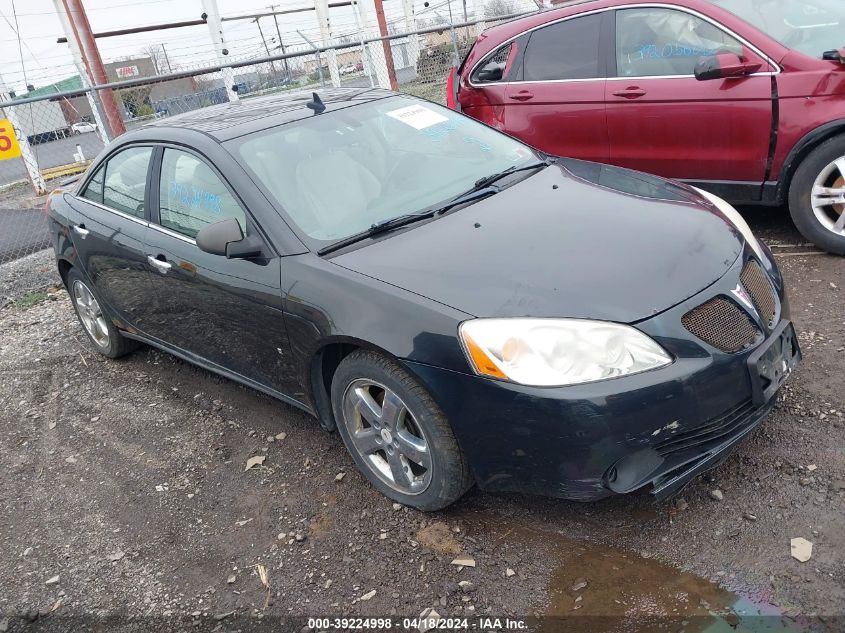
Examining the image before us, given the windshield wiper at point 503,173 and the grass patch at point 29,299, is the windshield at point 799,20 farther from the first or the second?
the grass patch at point 29,299

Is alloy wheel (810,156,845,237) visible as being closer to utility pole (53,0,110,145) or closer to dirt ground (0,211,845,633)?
dirt ground (0,211,845,633)

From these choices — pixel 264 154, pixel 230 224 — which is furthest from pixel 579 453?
pixel 264 154

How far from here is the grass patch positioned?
22.3 ft

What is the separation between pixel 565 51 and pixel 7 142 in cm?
829

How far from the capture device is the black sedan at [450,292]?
2.49 meters

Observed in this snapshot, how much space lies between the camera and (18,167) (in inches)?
751

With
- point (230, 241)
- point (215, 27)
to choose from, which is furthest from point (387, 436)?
point (215, 27)

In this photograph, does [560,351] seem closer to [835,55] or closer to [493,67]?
[835,55]

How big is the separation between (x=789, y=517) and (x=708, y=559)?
37 cm

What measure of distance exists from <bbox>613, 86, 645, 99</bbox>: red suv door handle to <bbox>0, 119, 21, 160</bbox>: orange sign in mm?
8566

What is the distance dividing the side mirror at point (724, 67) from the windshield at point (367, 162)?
1.58m

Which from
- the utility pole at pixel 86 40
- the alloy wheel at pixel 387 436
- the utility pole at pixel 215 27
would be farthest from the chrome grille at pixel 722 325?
the utility pole at pixel 215 27

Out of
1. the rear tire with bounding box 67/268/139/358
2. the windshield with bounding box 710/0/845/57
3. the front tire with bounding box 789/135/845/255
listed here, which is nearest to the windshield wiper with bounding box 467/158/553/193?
the front tire with bounding box 789/135/845/255

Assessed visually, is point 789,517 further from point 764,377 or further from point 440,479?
point 440,479
